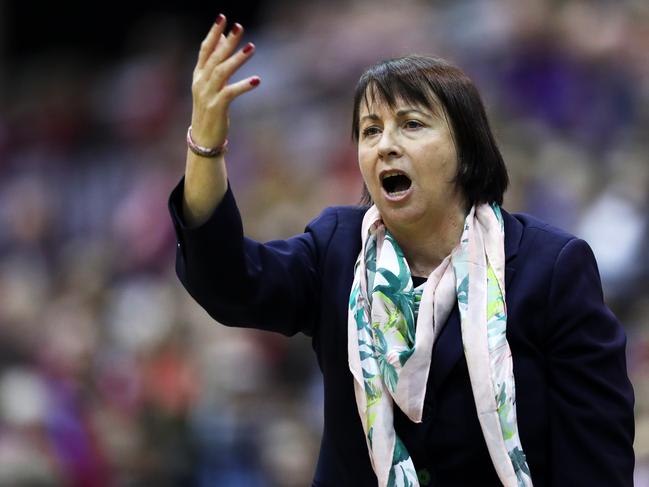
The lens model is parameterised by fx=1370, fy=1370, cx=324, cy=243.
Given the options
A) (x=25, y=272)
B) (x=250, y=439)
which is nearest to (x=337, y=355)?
(x=250, y=439)

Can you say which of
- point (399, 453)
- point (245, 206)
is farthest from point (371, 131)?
point (245, 206)

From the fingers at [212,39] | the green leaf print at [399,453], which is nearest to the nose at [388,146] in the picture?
the fingers at [212,39]

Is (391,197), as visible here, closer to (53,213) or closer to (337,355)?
(337,355)

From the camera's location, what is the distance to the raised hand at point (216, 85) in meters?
2.69

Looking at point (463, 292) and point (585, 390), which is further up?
point (463, 292)

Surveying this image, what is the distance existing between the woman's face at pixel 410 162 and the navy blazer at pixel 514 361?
7.7 inches

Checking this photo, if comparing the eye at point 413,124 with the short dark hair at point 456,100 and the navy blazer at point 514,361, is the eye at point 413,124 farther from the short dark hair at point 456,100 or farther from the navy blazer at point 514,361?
the navy blazer at point 514,361

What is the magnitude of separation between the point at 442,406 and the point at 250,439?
3292 millimetres

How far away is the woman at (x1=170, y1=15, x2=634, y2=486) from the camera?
9.06 feet

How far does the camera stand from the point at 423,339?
282 centimetres

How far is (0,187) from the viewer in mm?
10289

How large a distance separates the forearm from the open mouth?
1.25 ft

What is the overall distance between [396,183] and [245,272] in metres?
0.41

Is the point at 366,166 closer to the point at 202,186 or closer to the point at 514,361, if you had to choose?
the point at 202,186
